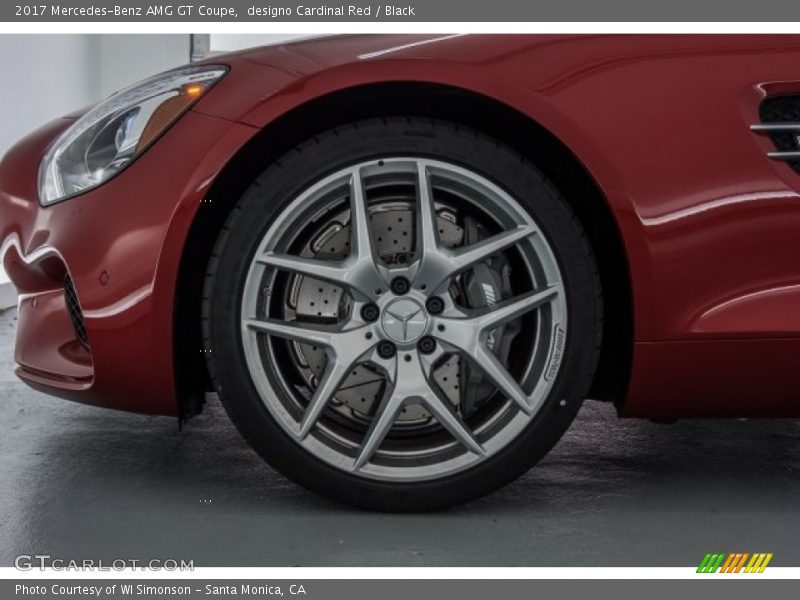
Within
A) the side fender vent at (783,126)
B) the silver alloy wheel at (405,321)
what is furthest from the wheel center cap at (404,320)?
the side fender vent at (783,126)

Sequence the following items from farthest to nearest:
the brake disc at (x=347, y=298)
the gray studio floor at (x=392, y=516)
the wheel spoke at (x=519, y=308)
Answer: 1. the brake disc at (x=347, y=298)
2. the wheel spoke at (x=519, y=308)
3. the gray studio floor at (x=392, y=516)

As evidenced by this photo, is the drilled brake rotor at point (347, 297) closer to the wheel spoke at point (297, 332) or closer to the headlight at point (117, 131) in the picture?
the wheel spoke at point (297, 332)

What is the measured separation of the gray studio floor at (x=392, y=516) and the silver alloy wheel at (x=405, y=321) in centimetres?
18

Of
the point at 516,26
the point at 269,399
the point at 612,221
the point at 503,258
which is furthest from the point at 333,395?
the point at 516,26

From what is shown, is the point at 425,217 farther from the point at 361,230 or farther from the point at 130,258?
the point at 130,258

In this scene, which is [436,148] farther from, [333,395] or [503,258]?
[333,395]

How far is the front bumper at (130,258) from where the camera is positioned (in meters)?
2.14

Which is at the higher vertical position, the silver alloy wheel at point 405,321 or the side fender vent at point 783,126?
the side fender vent at point 783,126

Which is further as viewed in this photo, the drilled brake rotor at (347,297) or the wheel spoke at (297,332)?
the drilled brake rotor at (347,297)

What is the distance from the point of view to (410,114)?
2.20m

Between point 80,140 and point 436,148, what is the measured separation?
0.79m

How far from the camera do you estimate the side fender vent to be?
84.4 inches

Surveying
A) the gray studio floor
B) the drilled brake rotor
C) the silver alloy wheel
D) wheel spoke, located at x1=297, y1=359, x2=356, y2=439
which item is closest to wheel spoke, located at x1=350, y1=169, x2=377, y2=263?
the silver alloy wheel

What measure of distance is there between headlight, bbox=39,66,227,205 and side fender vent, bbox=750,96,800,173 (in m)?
1.07
